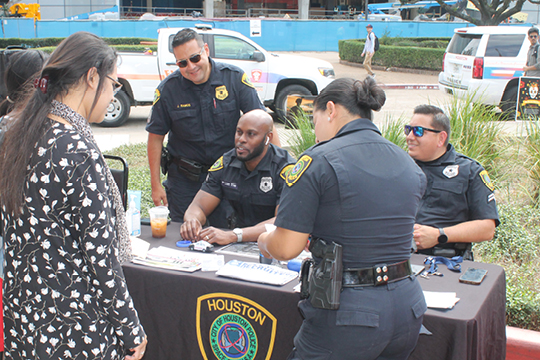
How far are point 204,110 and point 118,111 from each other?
20.9 feet

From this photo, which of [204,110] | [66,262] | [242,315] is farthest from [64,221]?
[204,110]

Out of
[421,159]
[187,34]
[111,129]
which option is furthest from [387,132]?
[111,129]

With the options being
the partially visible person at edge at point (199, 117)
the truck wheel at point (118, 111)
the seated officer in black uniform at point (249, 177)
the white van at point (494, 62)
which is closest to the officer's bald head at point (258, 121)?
the seated officer in black uniform at point (249, 177)

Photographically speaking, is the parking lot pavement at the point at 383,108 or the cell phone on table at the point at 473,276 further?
the parking lot pavement at the point at 383,108

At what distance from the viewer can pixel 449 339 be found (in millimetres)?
2254

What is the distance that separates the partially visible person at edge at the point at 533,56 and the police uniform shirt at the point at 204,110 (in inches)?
300

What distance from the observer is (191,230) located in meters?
3.22

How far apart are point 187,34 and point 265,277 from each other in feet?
6.53

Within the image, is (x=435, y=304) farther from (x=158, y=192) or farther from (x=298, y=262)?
(x=158, y=192)

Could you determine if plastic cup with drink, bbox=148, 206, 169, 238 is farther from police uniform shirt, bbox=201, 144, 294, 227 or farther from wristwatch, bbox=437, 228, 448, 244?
wristwatch, bbox=437, 228, 448, 244

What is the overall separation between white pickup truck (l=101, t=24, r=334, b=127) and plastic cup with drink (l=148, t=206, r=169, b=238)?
21.2ft

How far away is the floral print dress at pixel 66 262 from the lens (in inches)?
67.4

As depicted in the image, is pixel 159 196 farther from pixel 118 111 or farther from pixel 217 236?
pixel 118 111

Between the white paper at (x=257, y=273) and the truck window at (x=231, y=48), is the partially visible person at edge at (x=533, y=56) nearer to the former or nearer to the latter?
the truck window at (x=231, y=48)
